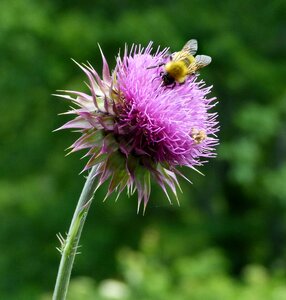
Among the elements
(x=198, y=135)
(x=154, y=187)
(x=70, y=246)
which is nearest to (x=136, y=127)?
(x=198, y=135)

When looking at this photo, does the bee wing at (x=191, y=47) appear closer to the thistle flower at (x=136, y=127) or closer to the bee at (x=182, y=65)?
the bee at (x=182, y=65)

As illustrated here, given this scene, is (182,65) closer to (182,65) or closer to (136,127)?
(182,65)

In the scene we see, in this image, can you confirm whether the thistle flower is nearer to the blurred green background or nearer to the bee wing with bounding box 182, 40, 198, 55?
the bee wing with bounding box 182, 40, 198, 55

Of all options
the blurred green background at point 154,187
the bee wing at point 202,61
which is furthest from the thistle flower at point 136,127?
the blurred green background at point 154,187

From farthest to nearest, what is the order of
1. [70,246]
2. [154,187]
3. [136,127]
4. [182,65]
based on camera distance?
1. [154,187]
2. [182,65]
3. [136,127]
4. [70,246]

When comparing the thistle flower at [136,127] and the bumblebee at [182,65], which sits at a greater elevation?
the bumblebee at [182,65]

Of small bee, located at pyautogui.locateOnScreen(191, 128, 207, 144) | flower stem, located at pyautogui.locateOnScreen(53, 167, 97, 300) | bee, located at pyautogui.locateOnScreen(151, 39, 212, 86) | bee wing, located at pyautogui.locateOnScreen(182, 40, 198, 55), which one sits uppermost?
bee wing, located at pyautogui.locateOnScreen(182, 40, 198, 55)

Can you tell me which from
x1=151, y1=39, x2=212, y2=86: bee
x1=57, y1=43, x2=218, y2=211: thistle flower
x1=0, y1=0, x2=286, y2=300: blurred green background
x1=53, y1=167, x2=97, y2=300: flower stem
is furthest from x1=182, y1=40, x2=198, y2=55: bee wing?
x1=0, y1=0, x2=286, y2=300: blurred green background
